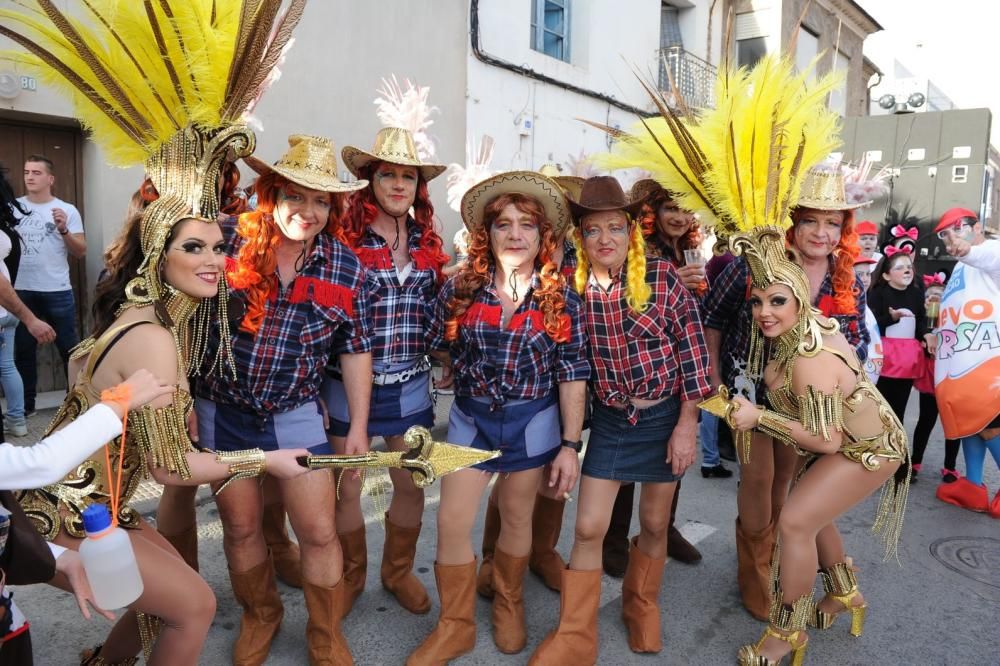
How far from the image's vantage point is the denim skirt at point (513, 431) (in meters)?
2.93

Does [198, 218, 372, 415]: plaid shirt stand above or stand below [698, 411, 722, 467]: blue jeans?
above

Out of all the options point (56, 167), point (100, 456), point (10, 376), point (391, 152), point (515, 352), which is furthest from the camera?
point (56, 167)

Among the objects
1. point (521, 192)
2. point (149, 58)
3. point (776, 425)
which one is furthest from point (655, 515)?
point (149, 58)

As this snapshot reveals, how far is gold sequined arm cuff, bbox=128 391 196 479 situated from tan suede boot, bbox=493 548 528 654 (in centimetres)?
146

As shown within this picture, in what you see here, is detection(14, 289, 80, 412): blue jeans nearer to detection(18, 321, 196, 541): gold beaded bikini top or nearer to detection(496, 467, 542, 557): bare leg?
detection(18, 321, 196, 541): gold beaded bikini top

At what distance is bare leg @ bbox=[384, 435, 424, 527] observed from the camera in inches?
133

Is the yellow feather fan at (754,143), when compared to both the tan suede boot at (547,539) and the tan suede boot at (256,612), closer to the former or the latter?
the tan suede boot at (547,539)

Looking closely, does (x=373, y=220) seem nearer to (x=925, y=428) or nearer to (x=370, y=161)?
(x=370, y=161)

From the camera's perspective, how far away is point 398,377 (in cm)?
321

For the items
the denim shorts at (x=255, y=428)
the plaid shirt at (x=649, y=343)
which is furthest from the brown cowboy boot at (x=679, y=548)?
the denim shorts at (x=255, y=428)

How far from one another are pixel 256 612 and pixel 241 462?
100cm

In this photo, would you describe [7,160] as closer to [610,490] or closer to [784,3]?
[610,490]

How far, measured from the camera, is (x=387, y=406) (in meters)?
3.22

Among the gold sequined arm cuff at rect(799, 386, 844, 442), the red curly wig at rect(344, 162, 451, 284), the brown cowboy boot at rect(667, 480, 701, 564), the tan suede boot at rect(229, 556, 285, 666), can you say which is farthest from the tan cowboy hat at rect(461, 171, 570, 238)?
the brown cowboy boot at rect(667, 480, 701, 564)
